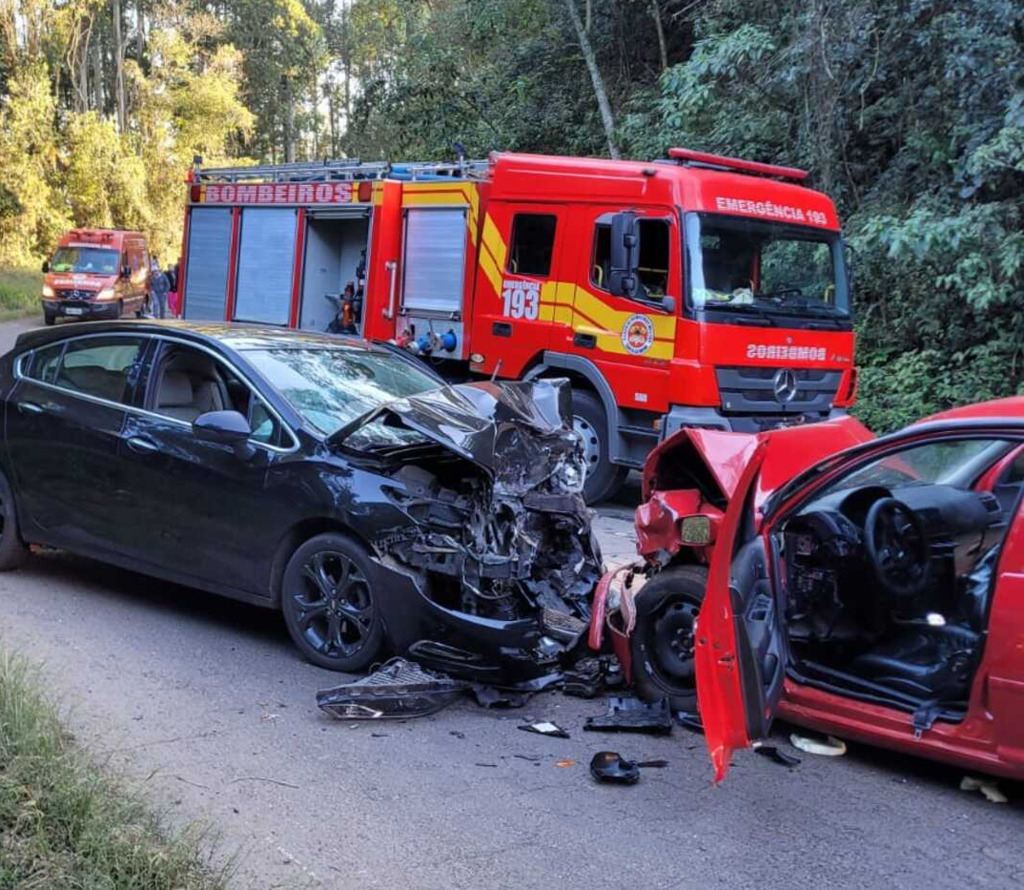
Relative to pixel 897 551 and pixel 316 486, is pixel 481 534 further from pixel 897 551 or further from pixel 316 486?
pixel 897 551

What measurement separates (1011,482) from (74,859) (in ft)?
12.1

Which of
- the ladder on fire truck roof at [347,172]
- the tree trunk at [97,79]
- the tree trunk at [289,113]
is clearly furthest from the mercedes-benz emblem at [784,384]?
the tree trunk at [289,113]

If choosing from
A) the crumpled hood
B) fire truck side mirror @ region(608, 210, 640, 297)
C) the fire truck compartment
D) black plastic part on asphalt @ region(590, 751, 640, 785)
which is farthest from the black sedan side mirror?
the fire truck compartment

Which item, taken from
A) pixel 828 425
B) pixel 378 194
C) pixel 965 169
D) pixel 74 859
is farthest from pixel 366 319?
pixel 74 859

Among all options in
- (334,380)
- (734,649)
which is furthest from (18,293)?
(734,649)

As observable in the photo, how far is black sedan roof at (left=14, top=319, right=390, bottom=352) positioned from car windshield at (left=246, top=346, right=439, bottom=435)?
0.10 meters

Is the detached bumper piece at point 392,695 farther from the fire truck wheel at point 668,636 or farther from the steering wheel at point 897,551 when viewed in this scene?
the steering wheel at point 897,551

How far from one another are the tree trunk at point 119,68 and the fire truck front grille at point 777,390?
130ft

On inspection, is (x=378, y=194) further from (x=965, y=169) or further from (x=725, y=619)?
(x=725, y=619)

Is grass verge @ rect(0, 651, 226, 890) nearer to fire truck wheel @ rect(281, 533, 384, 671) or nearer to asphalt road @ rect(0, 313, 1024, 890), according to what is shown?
asphalt road @ rect(0, 313, 1024, 890)

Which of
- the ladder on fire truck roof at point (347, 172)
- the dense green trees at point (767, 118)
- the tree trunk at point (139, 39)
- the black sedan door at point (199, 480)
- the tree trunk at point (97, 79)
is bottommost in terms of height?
the black sedan door at point (199, 480)

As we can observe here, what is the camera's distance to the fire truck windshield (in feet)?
29.6

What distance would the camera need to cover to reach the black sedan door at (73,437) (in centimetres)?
599

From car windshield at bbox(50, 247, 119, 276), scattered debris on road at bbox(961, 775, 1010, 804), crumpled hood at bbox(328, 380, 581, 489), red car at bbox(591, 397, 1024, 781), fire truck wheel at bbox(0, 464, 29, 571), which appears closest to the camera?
red car at bbox(591, 397, 1024, 781)
